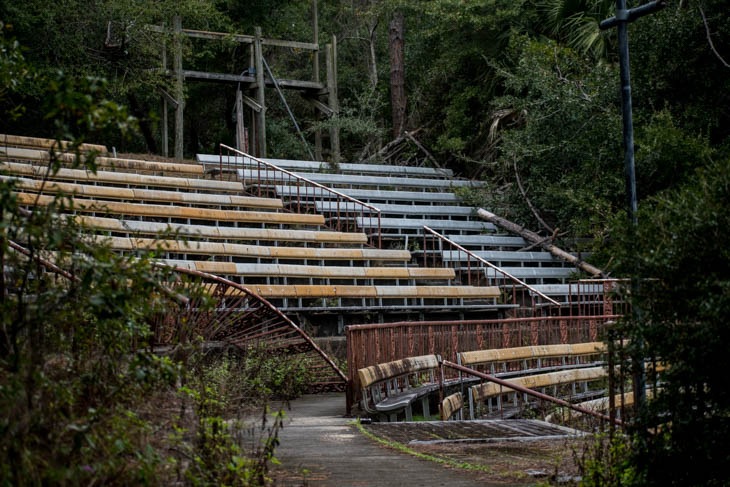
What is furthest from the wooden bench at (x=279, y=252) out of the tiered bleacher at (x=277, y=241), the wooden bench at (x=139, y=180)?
the wooden bench at (x=139, y=180)

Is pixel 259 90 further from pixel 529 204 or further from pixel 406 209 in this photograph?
pixel 529 204

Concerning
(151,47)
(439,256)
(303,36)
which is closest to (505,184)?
(439,256)

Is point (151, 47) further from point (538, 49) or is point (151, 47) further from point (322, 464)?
point (322, 464)

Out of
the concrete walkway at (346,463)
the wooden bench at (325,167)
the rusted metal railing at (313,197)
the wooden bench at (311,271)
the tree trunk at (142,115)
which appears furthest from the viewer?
the tree trunk at (142,115)

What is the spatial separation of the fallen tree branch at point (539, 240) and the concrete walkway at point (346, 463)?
1019cm

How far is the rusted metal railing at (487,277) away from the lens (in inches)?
654

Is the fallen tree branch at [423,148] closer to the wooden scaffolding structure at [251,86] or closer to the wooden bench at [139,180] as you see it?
the wooden scaffolding structure at [251,86]

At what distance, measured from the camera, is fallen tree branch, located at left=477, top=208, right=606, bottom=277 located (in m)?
18.4

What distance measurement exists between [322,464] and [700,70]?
49.5 feet

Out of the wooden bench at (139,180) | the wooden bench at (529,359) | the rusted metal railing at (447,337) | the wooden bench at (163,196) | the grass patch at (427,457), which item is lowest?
the grass patch at (427,457)

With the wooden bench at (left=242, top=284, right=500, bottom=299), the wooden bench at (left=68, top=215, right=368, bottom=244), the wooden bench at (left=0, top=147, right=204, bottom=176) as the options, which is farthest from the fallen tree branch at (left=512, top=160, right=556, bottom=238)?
the wooden bench at (left=0, top=147, right=204, bottom=176)

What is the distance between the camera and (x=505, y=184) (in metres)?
23.1

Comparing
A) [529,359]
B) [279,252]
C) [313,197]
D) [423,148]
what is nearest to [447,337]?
[529,359]

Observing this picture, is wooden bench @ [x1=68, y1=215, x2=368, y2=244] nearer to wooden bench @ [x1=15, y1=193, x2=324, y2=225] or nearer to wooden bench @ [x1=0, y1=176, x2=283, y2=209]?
wooden bench @ [x1=15, y1=193, x2=324, y2=225]
